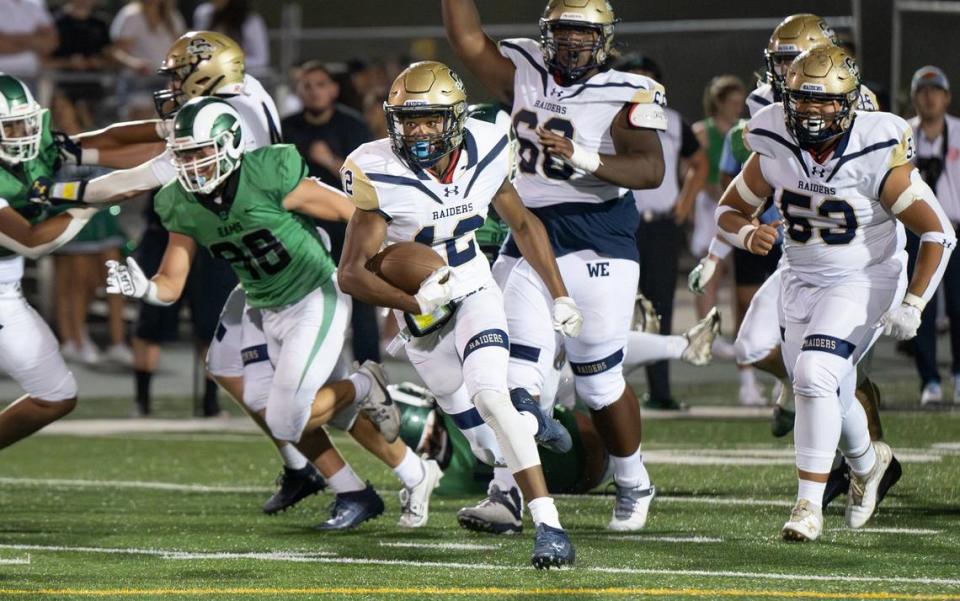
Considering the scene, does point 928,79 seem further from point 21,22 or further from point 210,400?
point 21,22

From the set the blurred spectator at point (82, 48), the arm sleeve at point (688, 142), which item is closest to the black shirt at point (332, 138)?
the arm sleeve at point (688, 142)

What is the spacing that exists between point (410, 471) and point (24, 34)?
22.9 feet

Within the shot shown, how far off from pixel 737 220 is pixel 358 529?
1713 millimetres

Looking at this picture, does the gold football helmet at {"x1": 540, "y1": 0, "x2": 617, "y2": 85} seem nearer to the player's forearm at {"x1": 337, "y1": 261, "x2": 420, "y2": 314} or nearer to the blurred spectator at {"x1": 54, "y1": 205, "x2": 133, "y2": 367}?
the player's forearm at {"x1": 337, "y1": 261, "x2": 420, "y2": 314}

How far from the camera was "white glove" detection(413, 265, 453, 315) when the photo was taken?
550 centimetres

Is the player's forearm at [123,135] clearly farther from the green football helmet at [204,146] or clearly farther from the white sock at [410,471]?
the white sock at [410,471]

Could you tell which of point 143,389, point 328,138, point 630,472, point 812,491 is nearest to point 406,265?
point 630,472

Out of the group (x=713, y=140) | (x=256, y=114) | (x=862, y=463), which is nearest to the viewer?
(x=862, y=463)

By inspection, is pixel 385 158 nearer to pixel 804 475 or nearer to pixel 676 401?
pixel 804 475

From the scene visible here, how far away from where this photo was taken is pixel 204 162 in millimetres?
6160

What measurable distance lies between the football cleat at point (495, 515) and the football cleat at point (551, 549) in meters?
0.83

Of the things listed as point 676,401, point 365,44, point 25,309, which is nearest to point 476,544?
point 25,309

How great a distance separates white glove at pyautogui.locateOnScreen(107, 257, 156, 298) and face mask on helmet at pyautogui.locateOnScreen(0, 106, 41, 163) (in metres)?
0.97

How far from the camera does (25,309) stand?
6.86m
